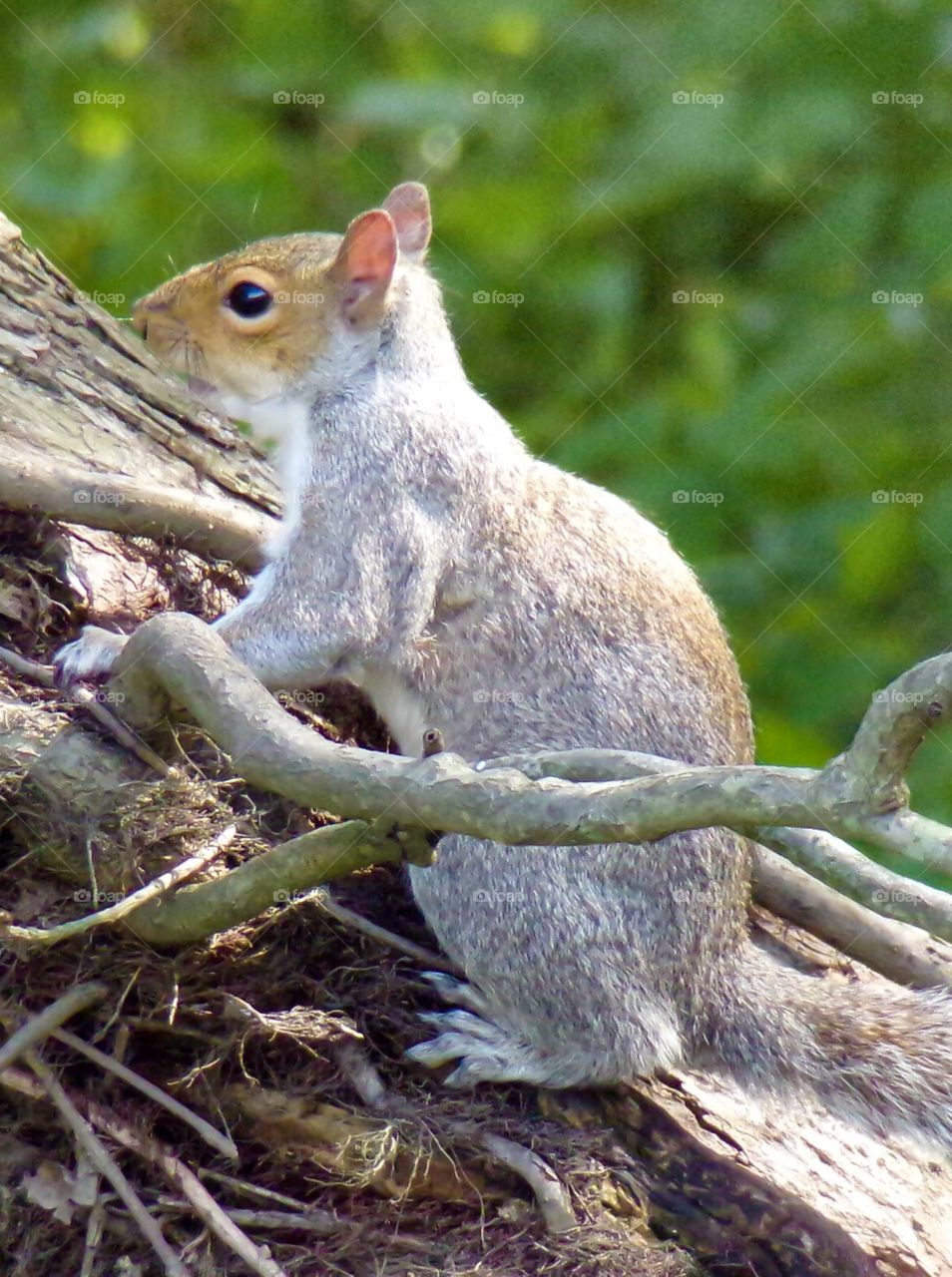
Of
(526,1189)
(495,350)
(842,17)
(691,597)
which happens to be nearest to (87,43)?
(495,350)

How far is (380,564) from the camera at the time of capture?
321cm

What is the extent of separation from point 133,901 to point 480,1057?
0.69m

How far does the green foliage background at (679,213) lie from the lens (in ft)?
15.5

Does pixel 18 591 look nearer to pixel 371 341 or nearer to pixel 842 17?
pixel 371 341

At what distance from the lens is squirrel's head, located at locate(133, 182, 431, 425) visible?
347 centimetres
